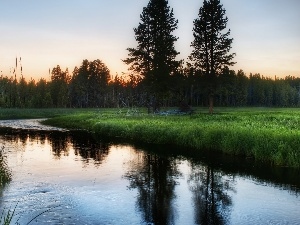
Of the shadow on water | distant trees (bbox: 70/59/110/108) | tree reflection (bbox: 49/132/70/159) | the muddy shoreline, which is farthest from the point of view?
distant trees (bbox: 70/59/110/108)

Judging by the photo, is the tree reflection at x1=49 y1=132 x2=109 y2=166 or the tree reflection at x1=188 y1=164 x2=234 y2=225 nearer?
the tree reflection at x1=188 y1=164 x2=234 y2=225

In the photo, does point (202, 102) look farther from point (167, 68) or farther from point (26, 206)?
point (26, 206)

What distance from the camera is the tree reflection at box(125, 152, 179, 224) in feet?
36.2

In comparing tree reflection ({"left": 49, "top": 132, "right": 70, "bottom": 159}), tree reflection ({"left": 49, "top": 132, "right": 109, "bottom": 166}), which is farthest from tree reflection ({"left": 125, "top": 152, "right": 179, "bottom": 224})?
tree reflection ({"left": 49, "top": 132, "right": 70, "bottom": 159})

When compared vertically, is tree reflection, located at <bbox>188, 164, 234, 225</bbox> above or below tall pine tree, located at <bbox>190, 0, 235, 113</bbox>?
below

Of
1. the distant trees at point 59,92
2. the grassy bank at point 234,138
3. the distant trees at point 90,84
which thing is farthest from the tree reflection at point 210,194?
the distant trees at point 59,92

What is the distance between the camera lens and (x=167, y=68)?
176ft

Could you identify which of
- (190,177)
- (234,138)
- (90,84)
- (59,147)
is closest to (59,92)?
(90,84)

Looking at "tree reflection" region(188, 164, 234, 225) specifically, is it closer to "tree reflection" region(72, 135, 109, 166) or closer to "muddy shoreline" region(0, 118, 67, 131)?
"tree reflection" region(72, 135, 109, 166)

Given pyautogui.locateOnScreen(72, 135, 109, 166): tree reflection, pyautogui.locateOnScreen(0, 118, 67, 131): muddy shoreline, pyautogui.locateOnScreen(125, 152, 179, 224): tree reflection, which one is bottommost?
pyautogui.locateOnScreen(125, 152, 179, 224): tree reflection

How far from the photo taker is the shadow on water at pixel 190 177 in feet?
37.5

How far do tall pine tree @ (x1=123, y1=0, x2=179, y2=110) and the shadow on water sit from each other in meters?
28.7

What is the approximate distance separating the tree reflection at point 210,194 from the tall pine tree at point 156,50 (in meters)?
35.7

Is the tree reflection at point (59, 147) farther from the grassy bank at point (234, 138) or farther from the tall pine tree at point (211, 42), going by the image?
the tall pine tree at point (211, 42)
